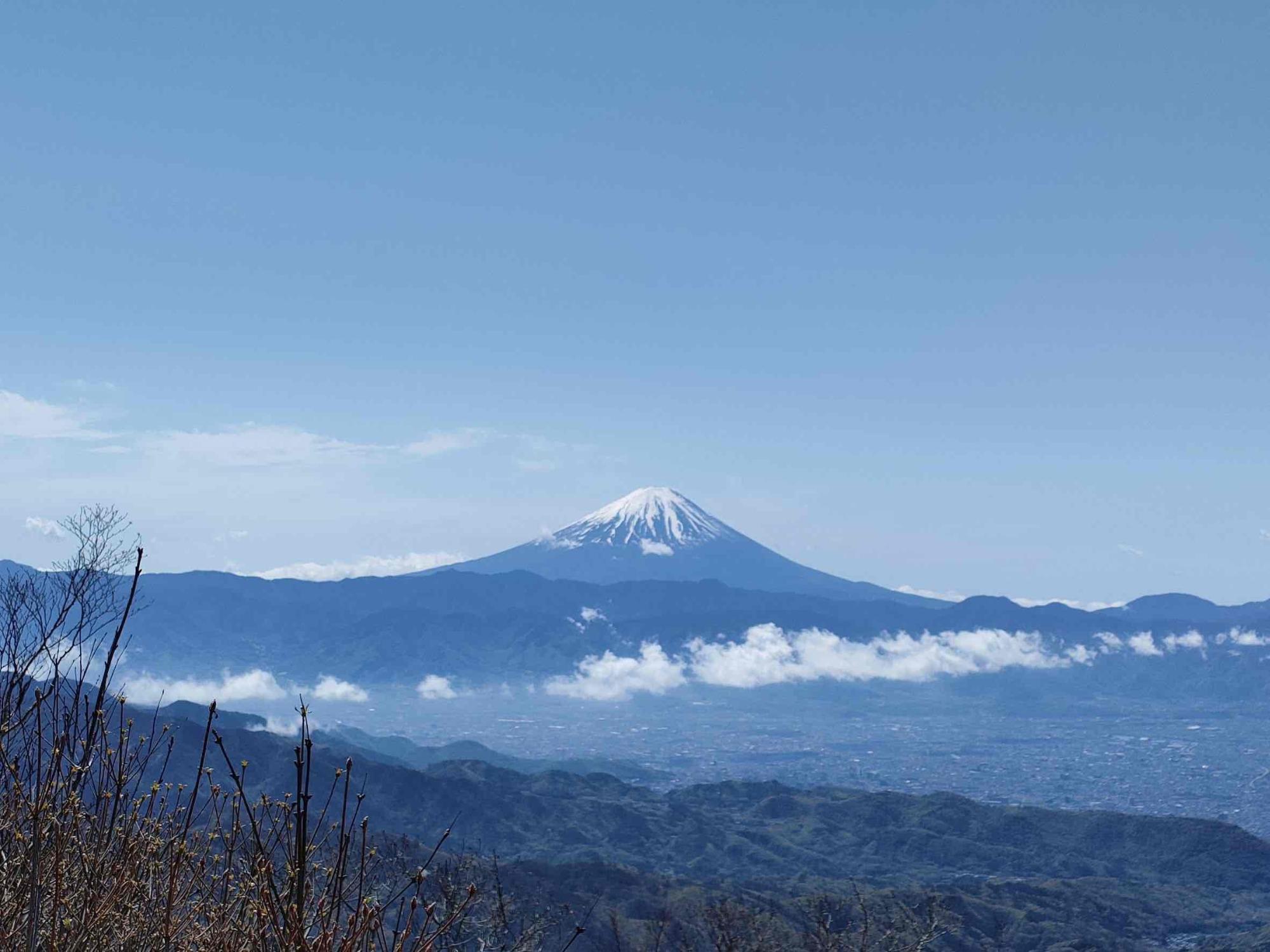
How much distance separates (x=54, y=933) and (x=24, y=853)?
94cm

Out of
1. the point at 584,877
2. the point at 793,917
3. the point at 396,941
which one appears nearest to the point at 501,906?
the point at 396,941

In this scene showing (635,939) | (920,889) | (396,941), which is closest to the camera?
(396,941)

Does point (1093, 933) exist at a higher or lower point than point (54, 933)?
lower

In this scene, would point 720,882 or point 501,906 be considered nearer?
point 501,906

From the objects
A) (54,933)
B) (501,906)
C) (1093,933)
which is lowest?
(1093,933)

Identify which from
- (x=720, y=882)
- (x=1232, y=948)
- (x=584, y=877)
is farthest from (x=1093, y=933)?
(x=584, y=877)

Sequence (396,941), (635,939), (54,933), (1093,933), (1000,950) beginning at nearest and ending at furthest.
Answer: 1. (396,941)
2. (54,933)
3. (635,939)
4. (1000,950)
5. (1093,933)

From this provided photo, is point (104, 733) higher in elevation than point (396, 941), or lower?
higher

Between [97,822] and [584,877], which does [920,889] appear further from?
[97,822]

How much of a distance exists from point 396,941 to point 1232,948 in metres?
169

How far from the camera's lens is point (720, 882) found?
17138 cm

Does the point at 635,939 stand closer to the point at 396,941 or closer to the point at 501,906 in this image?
the point at 501,906

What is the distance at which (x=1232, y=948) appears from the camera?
460 ft

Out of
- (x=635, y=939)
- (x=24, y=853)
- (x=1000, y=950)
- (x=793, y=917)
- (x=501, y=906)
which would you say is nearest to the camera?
(x=24, y=853)
